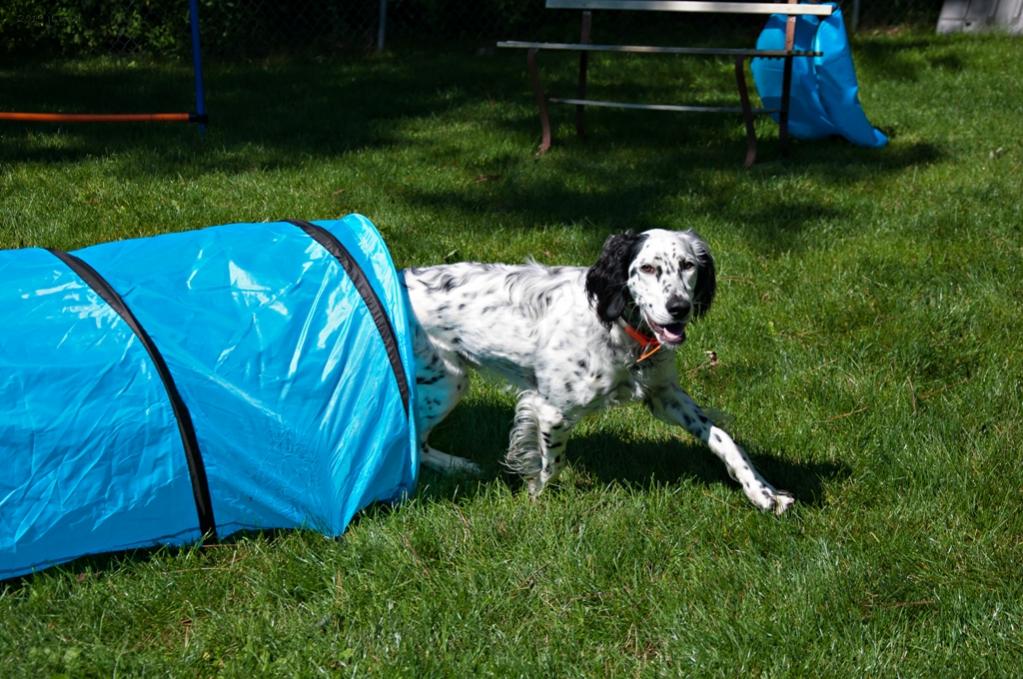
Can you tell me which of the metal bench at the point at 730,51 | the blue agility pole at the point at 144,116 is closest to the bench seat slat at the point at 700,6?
the metal bench at the point at 730,51

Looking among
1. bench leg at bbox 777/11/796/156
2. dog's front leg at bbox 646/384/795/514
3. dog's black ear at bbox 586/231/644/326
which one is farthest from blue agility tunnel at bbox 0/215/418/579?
bench leg at bbox 777/11/796/156

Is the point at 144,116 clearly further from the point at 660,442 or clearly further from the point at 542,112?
the point at 660,442

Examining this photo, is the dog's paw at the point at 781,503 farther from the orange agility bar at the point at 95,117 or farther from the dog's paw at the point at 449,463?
the orange agility bar at the point at 95,117

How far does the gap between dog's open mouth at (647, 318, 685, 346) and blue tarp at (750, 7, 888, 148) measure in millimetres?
5279

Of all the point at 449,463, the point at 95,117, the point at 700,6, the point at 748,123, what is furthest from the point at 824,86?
the point at 449,463

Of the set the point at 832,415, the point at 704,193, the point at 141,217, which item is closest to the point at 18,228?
the point at 141,217

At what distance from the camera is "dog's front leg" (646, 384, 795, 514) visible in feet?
12.5

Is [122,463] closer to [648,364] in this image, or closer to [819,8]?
[648,364]

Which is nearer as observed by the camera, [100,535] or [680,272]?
[100,535]

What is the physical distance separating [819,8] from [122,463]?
620 cm

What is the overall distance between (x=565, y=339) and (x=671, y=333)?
0.47m

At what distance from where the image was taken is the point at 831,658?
9.90 feet

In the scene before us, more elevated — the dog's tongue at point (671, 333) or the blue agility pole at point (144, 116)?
the dog's tongue at point (671, 333)

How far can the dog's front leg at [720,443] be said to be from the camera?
3799 mm
